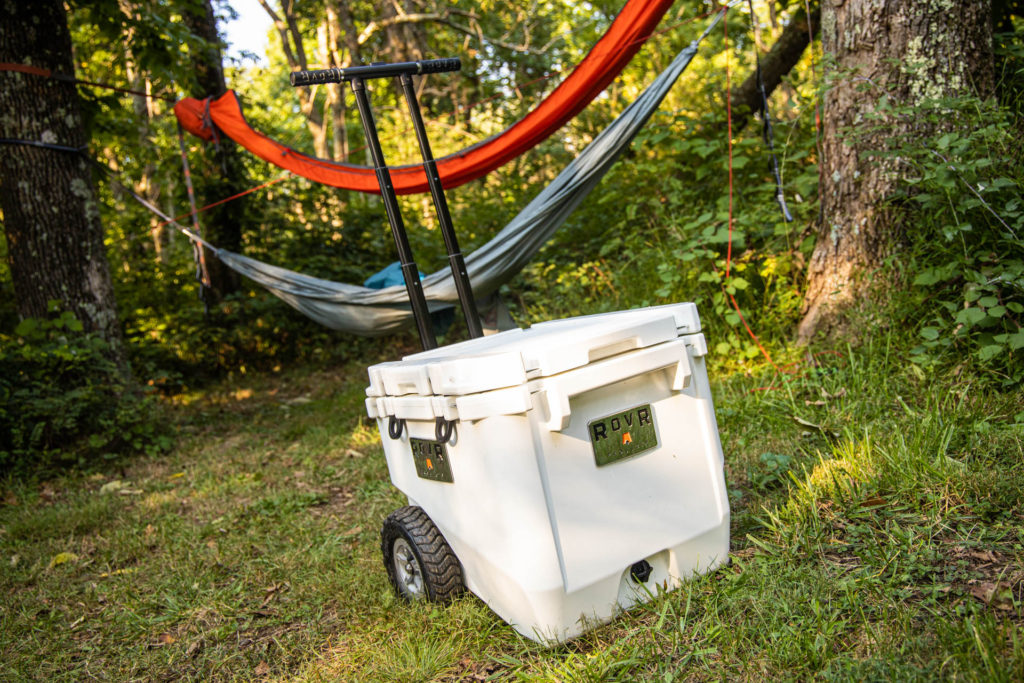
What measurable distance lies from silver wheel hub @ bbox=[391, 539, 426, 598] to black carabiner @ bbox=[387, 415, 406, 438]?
0.80 ft

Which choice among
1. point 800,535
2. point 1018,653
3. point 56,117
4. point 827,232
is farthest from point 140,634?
point 56,117

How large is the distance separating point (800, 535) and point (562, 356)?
72cm

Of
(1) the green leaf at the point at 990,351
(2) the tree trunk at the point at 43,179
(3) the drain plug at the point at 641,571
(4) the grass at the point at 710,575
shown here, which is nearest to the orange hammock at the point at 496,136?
(2) the tree trunk at the point at 43,179

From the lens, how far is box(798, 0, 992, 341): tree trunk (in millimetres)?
2109

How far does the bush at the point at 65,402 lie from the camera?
2.99 meters

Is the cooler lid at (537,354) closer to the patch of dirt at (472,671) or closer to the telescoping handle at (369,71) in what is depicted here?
the patch of dirt at (472,671)

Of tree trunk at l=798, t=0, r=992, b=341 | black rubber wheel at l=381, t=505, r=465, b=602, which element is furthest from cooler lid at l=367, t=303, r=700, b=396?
tree trunk at l=798, t=0, r=992, b=341

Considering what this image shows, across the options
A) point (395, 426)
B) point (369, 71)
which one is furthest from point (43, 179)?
point (395, 426)

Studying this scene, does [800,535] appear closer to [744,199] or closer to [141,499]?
[744,199]

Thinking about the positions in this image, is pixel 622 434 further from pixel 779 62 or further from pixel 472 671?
pixel 779 62

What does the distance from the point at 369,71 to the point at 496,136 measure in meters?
0.99

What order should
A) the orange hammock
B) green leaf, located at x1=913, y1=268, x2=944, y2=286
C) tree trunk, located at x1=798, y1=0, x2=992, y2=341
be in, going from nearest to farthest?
green leaf, located at x1=913, y1=268, x2=944, y2=286 → tree trunk, located at x1=798, y1=0, x2=992, y2=341 → the orange hammock

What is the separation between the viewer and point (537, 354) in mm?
1184

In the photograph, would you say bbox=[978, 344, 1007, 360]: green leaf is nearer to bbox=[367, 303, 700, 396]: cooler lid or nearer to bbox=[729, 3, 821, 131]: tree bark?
bbox=[367, 303, 700, 396]: cooler lid
